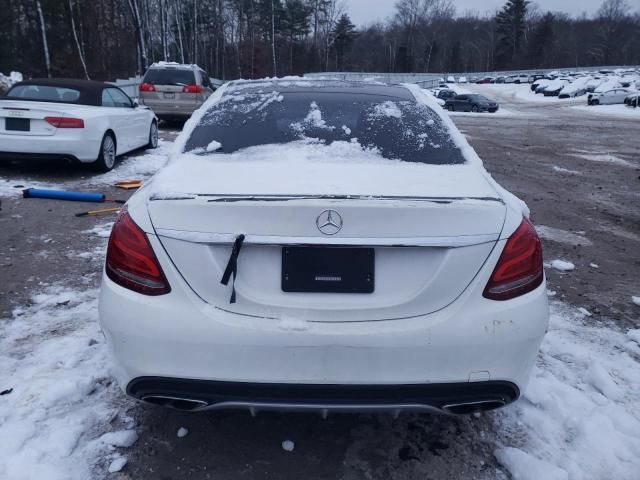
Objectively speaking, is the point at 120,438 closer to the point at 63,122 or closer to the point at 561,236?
the point at 561,236

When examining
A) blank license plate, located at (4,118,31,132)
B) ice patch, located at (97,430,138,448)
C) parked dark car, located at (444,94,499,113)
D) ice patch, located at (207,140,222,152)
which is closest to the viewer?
ice patch, located at (97,430,138,448)

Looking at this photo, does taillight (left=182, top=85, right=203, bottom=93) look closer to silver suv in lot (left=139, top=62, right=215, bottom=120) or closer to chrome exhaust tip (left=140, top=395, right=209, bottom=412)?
silver suv in lot (left=139, top=62, right=215, bottom=120)

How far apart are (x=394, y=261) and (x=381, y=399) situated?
526 millimetres

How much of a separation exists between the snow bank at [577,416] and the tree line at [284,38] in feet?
113

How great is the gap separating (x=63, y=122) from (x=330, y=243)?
715 centimetres

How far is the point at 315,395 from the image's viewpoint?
212 centimetres

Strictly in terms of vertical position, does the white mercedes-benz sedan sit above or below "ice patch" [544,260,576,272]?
above

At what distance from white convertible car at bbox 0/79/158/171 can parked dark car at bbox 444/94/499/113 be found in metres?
29.5

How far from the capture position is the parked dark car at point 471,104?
35141 mm

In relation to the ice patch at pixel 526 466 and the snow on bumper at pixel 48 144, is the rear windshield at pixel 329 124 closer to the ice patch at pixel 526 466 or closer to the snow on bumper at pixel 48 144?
the ice patch at pixel 526 466

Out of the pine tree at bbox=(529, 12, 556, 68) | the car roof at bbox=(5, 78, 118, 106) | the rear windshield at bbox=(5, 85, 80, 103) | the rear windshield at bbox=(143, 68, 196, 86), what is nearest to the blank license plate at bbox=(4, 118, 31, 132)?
the rear windshield at bbox=(5, 85, 80, 103)

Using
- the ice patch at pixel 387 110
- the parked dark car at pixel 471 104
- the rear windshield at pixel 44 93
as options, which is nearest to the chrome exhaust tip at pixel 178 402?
the ice patch at pixel 387 110

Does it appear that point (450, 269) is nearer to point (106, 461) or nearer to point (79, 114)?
point (106, 461)

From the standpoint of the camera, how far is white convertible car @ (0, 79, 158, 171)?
7910mm
